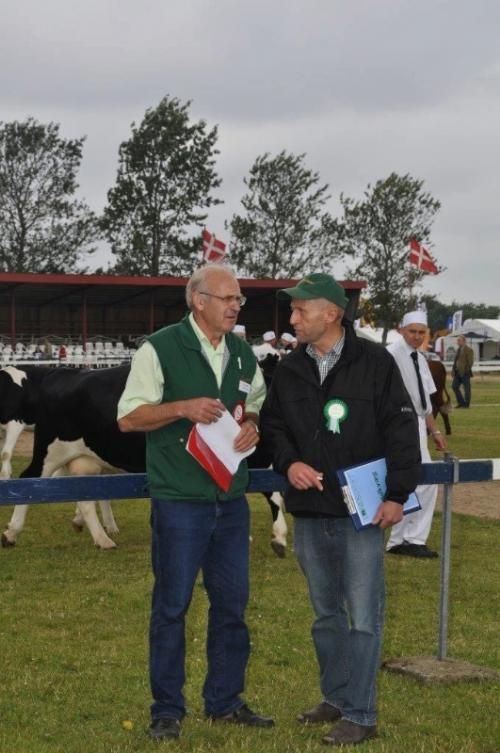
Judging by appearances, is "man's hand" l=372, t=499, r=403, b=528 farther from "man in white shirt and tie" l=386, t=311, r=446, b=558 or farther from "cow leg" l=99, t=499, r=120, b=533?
"cow leg" l=99, t=499, r=120, b=533

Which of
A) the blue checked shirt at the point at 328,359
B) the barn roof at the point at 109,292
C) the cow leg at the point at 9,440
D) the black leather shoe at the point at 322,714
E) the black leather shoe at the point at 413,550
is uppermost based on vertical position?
the barn roof at the point at 109,292

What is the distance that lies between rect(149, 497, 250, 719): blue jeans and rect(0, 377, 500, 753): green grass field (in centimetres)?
20

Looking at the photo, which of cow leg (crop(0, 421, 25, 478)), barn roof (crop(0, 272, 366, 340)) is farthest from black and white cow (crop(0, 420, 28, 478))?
barn roof (crop(0, 272, 366, 340))

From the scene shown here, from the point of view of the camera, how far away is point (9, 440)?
12.8m

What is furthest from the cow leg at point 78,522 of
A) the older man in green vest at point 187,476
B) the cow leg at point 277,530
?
the older man in green vest at point 187,476

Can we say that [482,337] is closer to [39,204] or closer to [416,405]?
[39,204]

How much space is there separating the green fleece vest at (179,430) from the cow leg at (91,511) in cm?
572

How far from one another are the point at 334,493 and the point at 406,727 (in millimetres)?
1284

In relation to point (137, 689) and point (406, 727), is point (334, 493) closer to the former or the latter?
point (406, 727)

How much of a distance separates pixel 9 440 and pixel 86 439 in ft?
7.67

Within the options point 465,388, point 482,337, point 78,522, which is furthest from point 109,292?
point 78,522

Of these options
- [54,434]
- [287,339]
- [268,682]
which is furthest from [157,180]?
[268,682]

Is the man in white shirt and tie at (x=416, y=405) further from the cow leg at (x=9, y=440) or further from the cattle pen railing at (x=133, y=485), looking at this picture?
the cow leg at (x=9, y=440)

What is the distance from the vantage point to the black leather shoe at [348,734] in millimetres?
5062
